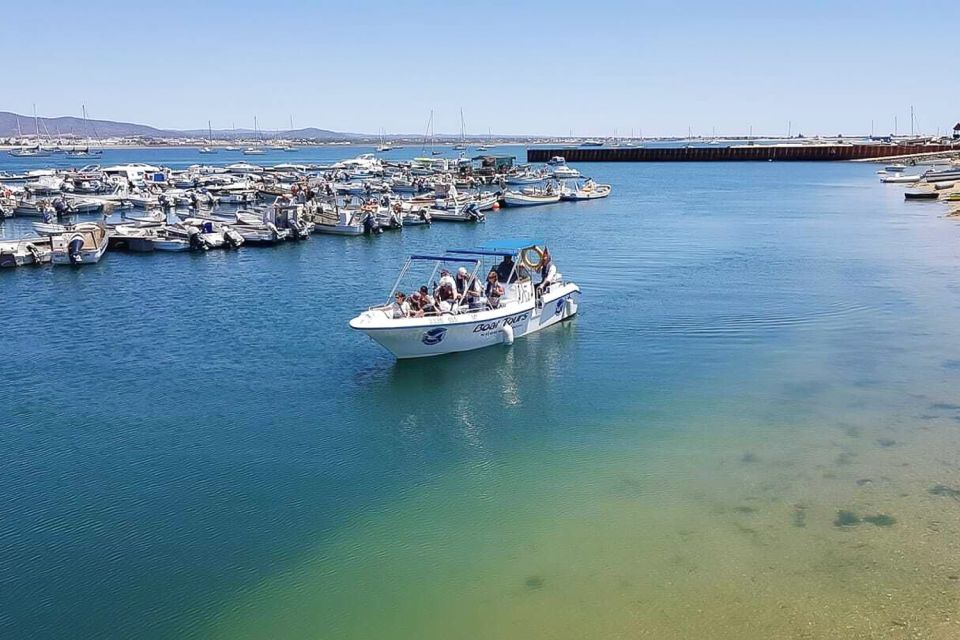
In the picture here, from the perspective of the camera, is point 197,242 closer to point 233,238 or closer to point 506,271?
point 233,238

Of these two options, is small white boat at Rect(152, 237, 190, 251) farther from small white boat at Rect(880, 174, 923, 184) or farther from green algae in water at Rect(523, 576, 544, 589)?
small white boat at Rect(880, 174, 923, 184)

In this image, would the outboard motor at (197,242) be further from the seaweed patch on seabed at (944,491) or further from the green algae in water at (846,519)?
the seaweed patch on seabed at (944,491)

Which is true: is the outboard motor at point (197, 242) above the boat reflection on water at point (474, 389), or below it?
above

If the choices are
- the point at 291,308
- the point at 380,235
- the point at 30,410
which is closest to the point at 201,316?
the point at 291,308

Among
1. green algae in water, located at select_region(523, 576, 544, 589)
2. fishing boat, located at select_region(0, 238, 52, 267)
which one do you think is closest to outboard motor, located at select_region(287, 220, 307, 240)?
fishing boat, located at select_region(0, 238, 52, 267)

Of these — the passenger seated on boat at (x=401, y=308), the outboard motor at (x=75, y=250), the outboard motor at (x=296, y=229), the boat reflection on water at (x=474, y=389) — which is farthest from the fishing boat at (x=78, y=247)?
the passenger seated on boat at (x=401, y=308)

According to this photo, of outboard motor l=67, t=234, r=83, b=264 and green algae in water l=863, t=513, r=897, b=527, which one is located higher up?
outboard motor l=67, t=234, r=83, b=264
